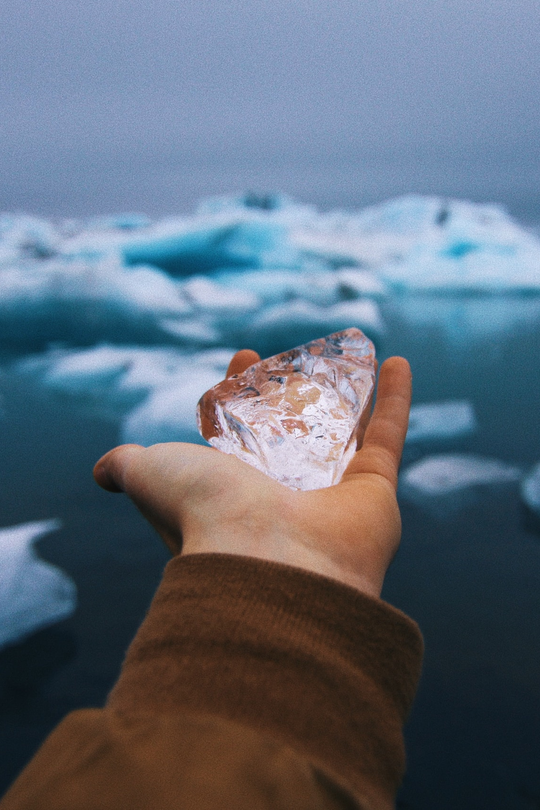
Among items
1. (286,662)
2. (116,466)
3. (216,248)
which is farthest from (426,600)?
(216,248)

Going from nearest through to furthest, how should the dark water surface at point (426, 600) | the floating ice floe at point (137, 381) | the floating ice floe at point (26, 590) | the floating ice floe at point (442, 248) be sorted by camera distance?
the dark water surface at point (426, 600), the floating ice floe at point (26, 590), the floating ice floe at point (137, 381), the floating ice floe at point (442, 248)

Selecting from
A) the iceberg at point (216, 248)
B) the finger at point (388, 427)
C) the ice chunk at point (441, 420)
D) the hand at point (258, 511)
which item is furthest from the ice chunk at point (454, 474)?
the iceberg at point (216, 248)

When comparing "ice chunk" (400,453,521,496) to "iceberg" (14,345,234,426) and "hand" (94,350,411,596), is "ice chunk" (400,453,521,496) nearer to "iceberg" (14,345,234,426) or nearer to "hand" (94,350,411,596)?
"iceberg" (14,345,234,426)

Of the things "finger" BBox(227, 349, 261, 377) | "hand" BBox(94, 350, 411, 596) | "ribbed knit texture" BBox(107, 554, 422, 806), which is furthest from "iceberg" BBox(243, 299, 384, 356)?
"ribbed knit texture" BBox(107, 554, 422, 806)

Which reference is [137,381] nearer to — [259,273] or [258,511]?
[259,273]

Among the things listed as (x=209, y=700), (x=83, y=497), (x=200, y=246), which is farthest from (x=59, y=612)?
(x=200, y=246)

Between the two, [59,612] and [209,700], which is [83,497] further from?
[209,700]

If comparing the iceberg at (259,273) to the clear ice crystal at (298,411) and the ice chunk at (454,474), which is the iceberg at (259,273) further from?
the clear ice crystal at (298,411)
